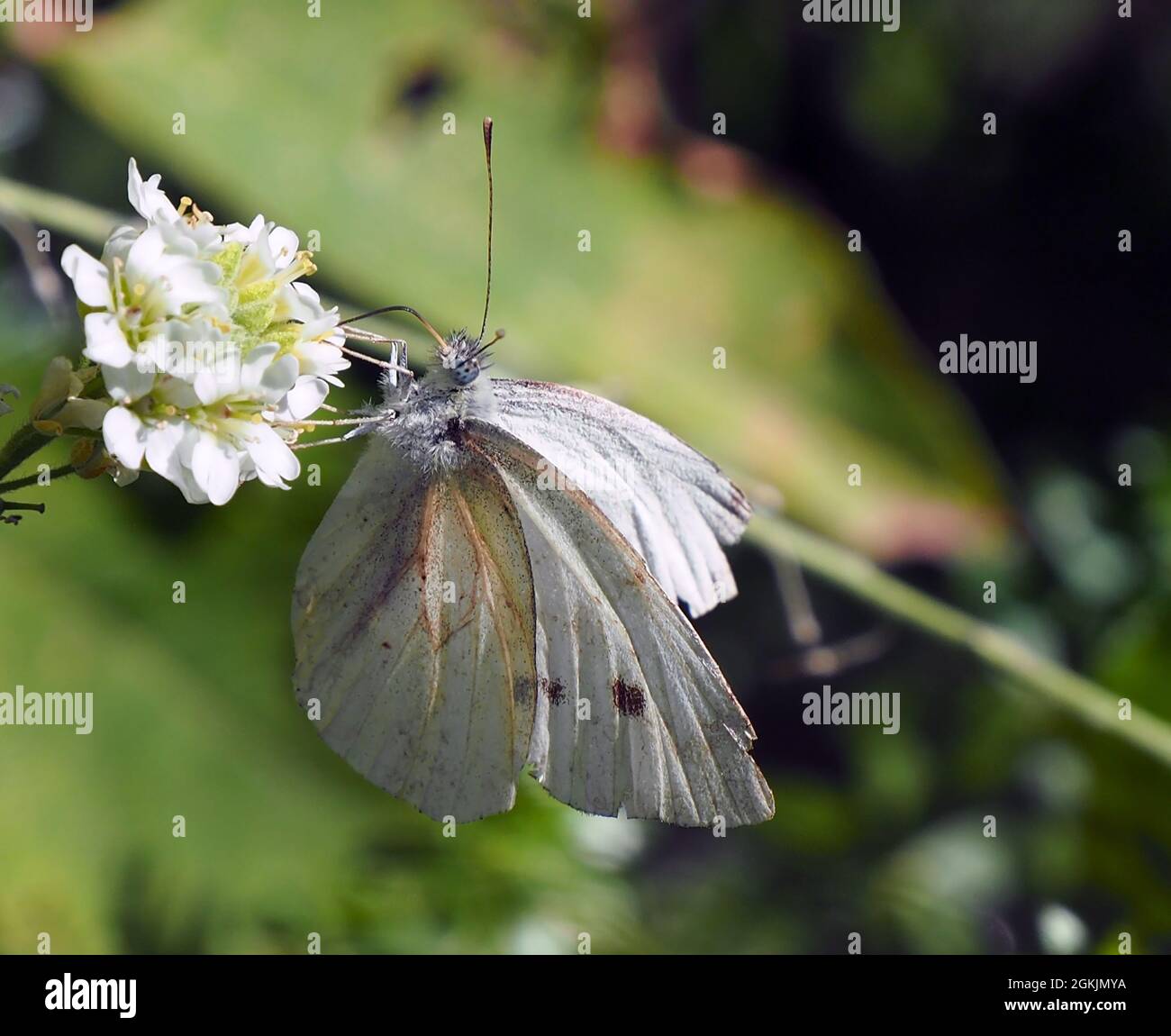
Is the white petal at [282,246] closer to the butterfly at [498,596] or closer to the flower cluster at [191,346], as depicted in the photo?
the flower cluster at [191,346]

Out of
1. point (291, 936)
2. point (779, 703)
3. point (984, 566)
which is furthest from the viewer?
point (779, 703)

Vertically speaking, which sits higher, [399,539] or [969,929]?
[399,539]

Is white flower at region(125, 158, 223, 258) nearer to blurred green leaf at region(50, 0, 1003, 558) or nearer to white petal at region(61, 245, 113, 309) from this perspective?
white petal at region(61, 245, 113, 309)

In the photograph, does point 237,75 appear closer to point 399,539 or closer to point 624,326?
point 624,326

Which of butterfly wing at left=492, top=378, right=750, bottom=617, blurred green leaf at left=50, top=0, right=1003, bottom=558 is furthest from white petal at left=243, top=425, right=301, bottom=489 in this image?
blurred green leaf at left=50, top=0, right=1003, bottom=558

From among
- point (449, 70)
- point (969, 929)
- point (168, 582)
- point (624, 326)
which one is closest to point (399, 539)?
point (168, 582)

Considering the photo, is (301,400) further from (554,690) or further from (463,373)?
(554,690)
